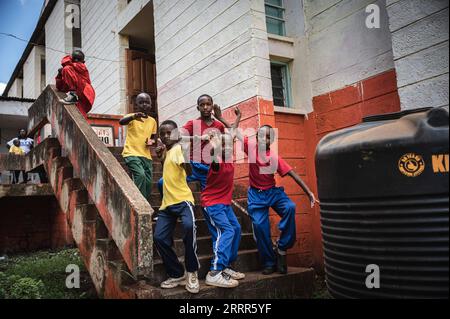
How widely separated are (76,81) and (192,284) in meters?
3.44

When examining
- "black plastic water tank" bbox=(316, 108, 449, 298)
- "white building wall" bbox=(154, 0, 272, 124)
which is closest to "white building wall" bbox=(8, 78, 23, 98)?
"white building wall" bbox=(154, 0, 272, 124)

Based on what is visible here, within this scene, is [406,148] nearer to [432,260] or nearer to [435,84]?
[432,260]

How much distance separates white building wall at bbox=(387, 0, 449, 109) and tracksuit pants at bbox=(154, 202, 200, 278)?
7.06 feet

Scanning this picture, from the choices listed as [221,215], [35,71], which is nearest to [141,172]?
[221,215]

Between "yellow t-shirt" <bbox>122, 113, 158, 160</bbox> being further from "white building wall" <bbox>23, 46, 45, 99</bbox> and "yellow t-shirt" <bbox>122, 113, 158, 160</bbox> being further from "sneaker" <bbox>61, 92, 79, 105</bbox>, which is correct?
"white building wall" <bbox>23, 46, 45, 99</bbox>

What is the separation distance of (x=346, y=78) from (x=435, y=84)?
189 cm

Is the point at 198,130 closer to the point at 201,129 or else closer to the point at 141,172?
the point at 201,129

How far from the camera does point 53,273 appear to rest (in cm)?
511

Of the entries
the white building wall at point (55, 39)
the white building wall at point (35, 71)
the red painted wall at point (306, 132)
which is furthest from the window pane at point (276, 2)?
the white building wall at point (35, 71)

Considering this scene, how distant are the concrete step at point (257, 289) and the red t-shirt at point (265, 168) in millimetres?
935

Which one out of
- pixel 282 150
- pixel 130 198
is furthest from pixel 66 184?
pixel 282 150

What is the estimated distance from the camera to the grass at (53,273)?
402cm

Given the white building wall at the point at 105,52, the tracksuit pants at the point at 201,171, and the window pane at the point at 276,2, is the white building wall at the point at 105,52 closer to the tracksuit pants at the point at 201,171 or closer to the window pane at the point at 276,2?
the window pane at the point at 276,2

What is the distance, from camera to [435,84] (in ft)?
9.78
